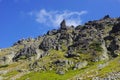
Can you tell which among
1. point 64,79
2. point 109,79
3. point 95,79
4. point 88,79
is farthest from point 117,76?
point 64,79

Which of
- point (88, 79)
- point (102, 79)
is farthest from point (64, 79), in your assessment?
point (102, 79)

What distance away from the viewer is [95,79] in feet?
416

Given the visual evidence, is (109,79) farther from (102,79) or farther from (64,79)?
(64,79)

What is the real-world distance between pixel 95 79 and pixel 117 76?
12.2 metres

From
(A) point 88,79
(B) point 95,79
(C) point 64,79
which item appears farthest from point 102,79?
(C) point 64,79

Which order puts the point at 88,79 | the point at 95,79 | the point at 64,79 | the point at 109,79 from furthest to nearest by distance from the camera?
the point at 64,79, the point at 88,79, the point at 95,79, the point at 109,79

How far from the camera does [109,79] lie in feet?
380

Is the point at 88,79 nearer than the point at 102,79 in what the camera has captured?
No

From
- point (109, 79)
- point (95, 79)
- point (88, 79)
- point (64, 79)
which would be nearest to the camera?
point (109, 79)

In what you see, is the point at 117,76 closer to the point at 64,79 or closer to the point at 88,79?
the point at 88,79

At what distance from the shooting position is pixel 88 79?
13638 cm

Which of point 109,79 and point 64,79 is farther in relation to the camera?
point 64,79

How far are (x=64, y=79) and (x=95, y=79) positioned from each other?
73.7 m

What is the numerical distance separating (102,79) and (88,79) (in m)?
15.3
